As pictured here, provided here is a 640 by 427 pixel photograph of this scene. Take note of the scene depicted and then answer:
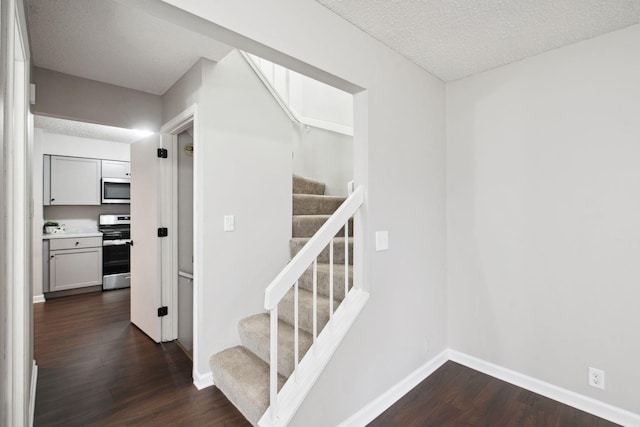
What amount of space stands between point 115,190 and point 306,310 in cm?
489

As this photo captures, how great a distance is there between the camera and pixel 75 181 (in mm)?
4898

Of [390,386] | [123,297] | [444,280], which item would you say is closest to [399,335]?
[390,386]

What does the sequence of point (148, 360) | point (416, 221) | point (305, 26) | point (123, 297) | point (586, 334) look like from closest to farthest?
point (305, 26) → point (586, 334) → point (416, 221) → point (148, 360) → point (123, 297)

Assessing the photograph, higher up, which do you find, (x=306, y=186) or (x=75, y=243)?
(x=306, y=186)

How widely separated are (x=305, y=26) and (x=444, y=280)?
2224 millimetres

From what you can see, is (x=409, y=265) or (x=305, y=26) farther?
(x=409, y=265)

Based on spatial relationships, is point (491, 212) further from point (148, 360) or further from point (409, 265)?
point (148, 360)

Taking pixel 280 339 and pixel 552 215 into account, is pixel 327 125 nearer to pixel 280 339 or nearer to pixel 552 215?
pixel 552 215

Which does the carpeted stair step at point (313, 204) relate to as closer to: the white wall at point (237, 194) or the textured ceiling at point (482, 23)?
the white wall at point (237, 194)

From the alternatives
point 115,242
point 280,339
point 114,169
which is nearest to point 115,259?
point 115,242

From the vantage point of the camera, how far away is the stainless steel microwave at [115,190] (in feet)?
16.9

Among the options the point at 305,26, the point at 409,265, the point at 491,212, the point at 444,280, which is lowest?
the point at 444,280

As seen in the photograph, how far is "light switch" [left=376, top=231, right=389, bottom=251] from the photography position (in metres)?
1.97

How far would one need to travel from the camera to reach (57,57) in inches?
89.7
